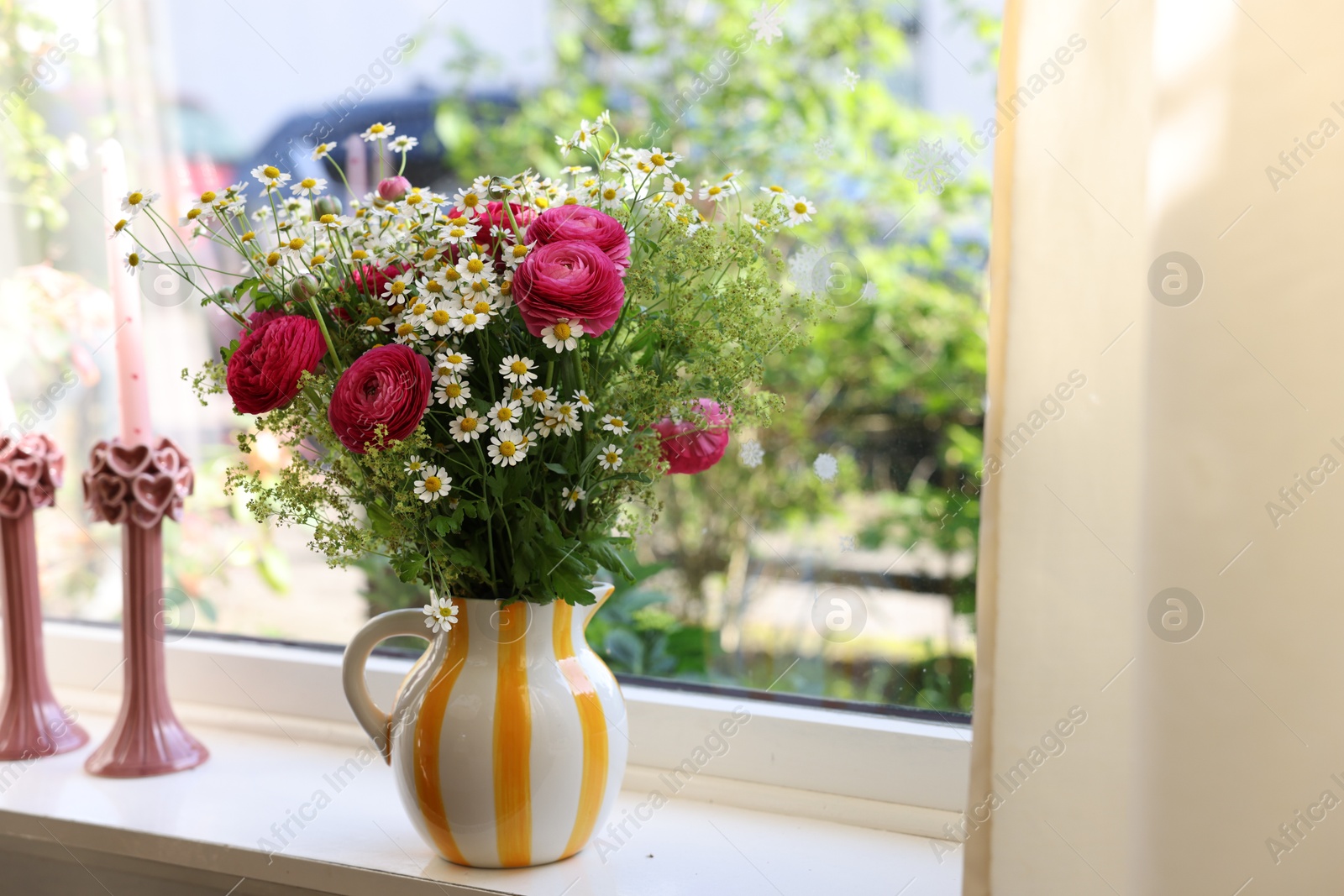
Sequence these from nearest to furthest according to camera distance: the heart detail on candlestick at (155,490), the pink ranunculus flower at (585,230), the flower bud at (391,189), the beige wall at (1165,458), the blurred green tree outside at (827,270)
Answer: the beige wall at (1165,458) → the pink ranunculus flower at (585,230) → the flower bud at (391,189) → the heart detail on candlestick at (155,490) → the blurred green tree outside at (827,270)

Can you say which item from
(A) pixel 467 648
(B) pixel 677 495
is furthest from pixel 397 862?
(B) pixel 677 495

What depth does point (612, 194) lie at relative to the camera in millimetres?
749

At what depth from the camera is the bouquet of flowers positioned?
0.70 metres

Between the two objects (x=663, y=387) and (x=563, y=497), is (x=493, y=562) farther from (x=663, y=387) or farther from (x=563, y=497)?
(x=663, y=387)

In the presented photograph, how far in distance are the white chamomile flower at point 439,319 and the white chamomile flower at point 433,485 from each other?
0.09 metres

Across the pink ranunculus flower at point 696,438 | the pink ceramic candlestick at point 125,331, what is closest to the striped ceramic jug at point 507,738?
the pink ranunculus flower at point 696,438

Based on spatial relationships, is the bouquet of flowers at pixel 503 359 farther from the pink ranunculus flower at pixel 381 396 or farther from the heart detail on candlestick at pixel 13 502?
the heart detail on candlestick at pixel 13 502

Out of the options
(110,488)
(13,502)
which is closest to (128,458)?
(110,488)

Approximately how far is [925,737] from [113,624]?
104 cm

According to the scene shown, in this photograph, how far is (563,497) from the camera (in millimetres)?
757

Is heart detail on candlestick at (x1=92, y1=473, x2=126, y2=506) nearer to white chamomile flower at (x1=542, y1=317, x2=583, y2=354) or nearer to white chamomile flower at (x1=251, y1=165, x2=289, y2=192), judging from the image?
white chamomile flower at (x1=251, y1=165, x2=289, y2=192)

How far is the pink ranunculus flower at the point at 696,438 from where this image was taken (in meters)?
0.76

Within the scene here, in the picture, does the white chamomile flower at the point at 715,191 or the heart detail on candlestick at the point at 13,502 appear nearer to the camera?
the white chamomile flower at the point at 715,191

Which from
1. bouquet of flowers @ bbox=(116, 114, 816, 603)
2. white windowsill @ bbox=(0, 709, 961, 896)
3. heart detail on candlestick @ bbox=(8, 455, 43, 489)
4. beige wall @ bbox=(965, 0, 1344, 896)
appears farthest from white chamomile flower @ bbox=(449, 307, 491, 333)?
heart detail on candlestick @ bbox=(8, 455, 43, 489)
